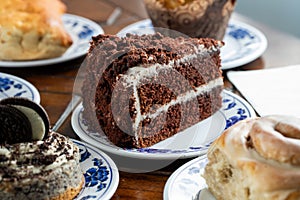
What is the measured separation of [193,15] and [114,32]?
484 mm

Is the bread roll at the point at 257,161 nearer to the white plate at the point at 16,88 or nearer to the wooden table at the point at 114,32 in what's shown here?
the wooden table at the point at 114,32

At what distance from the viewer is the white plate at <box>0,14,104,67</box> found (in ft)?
8.19

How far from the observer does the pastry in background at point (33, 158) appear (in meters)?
1.52

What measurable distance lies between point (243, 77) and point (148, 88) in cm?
56

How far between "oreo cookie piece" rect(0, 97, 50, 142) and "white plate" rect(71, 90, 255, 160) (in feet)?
0.86

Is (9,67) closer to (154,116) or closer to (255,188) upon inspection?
(154,116)

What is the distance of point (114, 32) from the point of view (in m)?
2.91

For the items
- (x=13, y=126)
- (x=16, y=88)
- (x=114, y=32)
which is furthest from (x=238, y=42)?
(x=13, y=126)

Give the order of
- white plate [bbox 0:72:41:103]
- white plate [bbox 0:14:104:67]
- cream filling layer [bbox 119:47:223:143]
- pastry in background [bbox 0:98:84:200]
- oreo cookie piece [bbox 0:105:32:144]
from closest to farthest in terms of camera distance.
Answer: pastry in background [bbox 0:98:84:200], oreo cookie piece [bbox 0:105:32:144], cream filling layer [bbox 119:47:223:143], white plate [bbox 0:72:41:103], white plate [bbox 0:14:104:67]

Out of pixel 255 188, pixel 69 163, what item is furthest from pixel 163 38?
pixel 255 188

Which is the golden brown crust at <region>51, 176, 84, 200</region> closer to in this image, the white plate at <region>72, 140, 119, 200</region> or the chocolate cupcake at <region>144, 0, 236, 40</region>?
the white plate at <region>72, 140, 119, 200</region>

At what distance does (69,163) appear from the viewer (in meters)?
1.60

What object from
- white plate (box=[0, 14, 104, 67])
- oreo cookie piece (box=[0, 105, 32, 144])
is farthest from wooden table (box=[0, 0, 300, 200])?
oreo cookie piece (box=[0, 105, 32, 144])

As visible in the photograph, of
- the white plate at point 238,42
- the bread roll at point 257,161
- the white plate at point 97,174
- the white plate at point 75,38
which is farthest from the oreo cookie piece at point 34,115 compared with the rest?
the white plate at point 238,42
